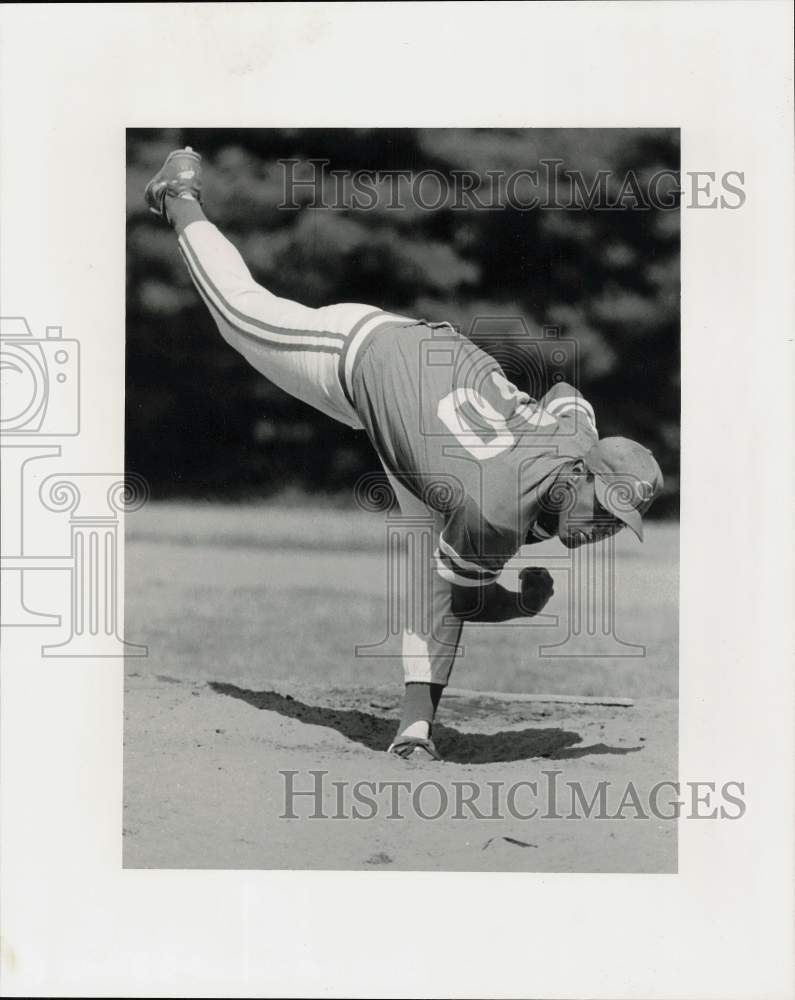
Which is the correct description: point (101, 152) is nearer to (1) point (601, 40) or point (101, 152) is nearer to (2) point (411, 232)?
(2) point (411, 232)

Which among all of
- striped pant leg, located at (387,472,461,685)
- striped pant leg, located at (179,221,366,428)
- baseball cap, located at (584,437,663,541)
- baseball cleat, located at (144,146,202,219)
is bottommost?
striped pant leg, located at (387,472,461,685)

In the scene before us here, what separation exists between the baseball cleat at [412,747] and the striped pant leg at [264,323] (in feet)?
3.29

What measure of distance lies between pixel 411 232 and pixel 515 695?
4.79ft

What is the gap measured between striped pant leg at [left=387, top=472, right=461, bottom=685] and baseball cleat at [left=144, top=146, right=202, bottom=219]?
3.59ft

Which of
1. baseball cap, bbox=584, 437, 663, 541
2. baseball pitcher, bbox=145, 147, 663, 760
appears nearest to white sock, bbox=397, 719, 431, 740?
baseball pitcher, bbox=145, 147, 663, 760

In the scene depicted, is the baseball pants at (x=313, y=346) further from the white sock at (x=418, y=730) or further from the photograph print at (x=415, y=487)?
the white sock at (x=418, y=730)

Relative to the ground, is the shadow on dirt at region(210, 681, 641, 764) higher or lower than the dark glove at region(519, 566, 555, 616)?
lower

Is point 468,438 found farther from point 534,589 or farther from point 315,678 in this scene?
point 315,678

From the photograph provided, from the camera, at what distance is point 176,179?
13.1 ft

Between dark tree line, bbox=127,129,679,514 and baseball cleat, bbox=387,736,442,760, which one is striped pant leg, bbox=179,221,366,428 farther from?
baseball cleat, bbox=387,736,442,760

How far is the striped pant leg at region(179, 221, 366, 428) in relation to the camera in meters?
4.03

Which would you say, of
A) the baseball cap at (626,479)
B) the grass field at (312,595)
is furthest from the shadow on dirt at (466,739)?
the baseball cap at (626,479)

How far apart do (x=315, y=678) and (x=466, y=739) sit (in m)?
0.50

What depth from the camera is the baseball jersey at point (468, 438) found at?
3918 millimetres
